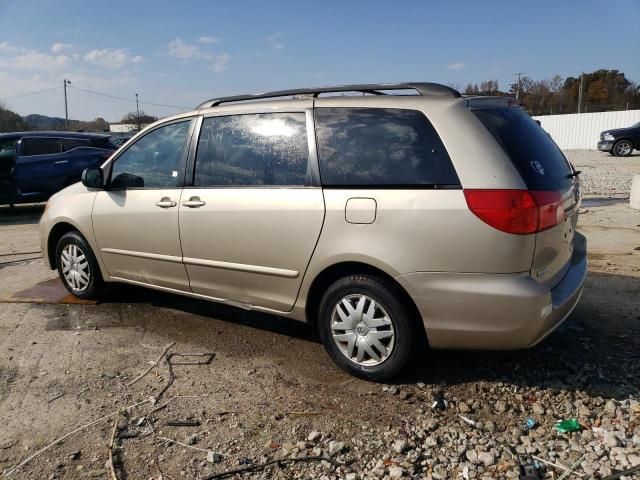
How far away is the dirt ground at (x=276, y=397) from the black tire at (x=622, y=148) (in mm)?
21288

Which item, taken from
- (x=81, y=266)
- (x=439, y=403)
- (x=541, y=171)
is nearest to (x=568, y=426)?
(x=439, y=403)

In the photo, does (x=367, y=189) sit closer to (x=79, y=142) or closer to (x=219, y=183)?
(x=219, y=183)

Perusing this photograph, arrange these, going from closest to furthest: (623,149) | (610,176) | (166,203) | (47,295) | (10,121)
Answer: (166,203)
(47,295)
(610,176)
(623,149)
(10,121)

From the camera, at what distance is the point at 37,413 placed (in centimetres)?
329

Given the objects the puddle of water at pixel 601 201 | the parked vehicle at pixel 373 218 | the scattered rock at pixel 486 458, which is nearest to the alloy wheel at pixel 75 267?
the parked vehicle at pixel 373 218

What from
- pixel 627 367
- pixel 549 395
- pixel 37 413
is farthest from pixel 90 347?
pixel 627 367

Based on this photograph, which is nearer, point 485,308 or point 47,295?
point 485,308

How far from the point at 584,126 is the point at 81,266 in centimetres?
3650

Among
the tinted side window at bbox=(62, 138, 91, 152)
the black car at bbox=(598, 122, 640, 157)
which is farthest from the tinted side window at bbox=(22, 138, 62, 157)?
the black car at bbox=(598, 122, 640, 157)

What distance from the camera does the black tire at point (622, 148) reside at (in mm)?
23203

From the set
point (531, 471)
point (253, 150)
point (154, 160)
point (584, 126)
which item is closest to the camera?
point (531, 471)

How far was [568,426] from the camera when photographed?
3.00 metres

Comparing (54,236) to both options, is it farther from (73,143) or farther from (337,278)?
(73,143)

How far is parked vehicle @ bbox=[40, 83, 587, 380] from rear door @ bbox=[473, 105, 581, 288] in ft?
0.05
